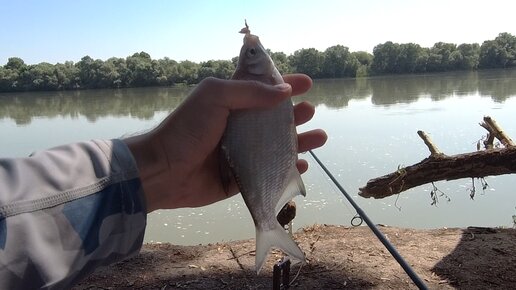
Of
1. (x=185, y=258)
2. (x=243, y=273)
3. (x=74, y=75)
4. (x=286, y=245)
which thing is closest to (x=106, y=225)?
(x=286, y=245)

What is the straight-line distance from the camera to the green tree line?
180ft

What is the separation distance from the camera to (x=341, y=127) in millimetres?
19656

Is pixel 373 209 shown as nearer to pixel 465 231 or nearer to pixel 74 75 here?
pixel 465 231

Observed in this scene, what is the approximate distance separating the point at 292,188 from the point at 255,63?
1.99 feet

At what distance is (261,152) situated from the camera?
2.01 m

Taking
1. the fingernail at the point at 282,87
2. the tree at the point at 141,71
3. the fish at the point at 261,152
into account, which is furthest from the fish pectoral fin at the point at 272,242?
the tree at the point at 141,71

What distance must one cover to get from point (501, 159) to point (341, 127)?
518 inches

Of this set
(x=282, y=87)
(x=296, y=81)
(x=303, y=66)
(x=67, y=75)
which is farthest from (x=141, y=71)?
A: (x=282, y=87)

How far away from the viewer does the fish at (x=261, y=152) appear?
1990 millimetres

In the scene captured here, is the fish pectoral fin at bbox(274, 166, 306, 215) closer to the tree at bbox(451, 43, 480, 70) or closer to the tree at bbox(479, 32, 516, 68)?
the tree at bbox(451, 43, 480, 70)

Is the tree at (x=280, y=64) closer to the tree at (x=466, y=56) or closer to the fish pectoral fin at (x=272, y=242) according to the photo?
the fish pectoral fin at (x=272, y=242)

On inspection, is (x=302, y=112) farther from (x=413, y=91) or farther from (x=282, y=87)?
(x=413, y=91)

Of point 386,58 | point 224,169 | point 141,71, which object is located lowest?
point 386,58

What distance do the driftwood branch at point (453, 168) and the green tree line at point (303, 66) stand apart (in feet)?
127
